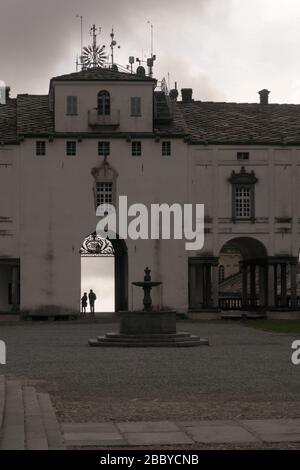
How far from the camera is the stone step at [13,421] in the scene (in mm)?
9953

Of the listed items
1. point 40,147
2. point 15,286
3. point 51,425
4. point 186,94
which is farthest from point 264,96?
point 51,425

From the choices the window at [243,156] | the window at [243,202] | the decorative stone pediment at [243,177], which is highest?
the window at [243,156]

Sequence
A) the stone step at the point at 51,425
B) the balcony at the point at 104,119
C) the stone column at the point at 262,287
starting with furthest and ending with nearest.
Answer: the stone column at the point at 262,287, the balcony at the point at 104,119, the stone step at the point at 51,425

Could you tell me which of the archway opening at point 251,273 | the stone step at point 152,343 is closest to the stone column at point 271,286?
the archway opening at point 251,273

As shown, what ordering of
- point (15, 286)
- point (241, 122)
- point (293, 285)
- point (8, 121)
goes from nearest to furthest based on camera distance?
point (15, 286) < point (293, 285) < point (8, 121) < point (241, 122)

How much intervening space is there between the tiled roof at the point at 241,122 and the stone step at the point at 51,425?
37678mm

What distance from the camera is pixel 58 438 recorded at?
10641 mm

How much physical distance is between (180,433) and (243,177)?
132 ft

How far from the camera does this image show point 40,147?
164 ft

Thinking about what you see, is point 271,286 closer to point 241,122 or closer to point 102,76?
point 241,122

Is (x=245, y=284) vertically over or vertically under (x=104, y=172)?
under

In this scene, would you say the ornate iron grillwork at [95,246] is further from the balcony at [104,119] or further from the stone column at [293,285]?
the stone column at [293,285]

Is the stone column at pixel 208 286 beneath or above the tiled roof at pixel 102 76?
beneath
